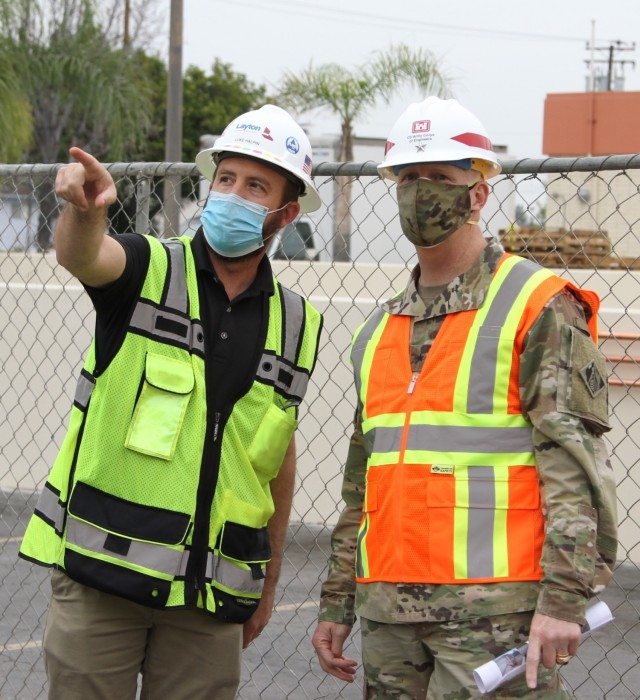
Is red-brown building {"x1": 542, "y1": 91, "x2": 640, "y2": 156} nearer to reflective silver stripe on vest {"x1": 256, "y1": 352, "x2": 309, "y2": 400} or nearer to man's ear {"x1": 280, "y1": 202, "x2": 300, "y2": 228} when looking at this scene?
man's ear {"x1": 280, "y1": 202, "x2": 300, "y2": 228}

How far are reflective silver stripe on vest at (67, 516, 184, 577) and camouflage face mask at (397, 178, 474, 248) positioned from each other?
42.5 inches

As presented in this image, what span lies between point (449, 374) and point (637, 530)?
418 cm

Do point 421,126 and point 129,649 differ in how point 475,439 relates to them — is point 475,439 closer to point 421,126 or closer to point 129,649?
point 421,126

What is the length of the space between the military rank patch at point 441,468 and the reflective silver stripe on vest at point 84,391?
996 millimetres

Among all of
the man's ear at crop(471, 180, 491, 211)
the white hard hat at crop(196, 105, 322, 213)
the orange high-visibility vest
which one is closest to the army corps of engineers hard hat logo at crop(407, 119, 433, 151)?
the man's ear at crop(471, 180, 491, 211)

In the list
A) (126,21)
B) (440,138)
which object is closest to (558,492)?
(440,138)

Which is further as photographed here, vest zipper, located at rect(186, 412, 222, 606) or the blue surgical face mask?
the blue surgical face mask

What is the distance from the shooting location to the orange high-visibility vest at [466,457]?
2.82m

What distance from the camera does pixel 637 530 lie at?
6715 mm

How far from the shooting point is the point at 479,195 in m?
3.13

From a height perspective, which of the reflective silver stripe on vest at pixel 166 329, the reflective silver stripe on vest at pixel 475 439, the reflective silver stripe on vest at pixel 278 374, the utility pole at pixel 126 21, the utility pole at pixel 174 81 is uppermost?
the utility pole at pixel 126 21

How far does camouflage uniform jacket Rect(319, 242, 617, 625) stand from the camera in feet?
8.79

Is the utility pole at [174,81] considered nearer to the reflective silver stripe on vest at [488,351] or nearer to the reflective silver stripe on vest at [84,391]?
the reflective silver stripe on vest at [84,391]

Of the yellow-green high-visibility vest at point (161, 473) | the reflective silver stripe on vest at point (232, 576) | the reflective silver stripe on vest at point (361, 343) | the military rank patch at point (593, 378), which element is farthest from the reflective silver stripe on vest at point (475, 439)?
the reflective silver stripe on vest at point (232, 576)
